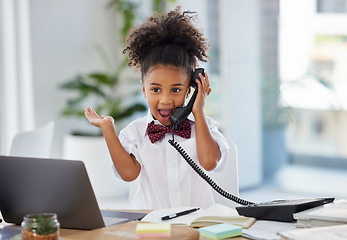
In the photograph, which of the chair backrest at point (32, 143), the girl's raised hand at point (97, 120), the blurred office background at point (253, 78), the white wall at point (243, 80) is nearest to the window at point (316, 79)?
the blurred office background at point (253, 78)

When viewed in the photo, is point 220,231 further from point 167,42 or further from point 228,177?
point 167,42

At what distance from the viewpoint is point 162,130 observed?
2121mm

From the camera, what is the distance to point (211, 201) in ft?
6.98

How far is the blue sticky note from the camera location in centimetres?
148

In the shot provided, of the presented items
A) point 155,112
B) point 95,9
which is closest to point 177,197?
point 155,112

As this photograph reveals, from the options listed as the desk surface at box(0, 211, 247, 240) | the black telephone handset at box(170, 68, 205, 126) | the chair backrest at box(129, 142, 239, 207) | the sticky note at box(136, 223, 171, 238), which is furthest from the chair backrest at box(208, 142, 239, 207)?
the sticky note at box(136, 223, 171, 238)

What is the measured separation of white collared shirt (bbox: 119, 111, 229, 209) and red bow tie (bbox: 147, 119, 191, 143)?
0.02 metres

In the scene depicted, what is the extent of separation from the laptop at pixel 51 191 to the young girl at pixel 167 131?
0.44 meters

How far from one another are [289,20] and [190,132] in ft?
8.68

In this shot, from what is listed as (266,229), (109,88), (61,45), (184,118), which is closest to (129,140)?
(184,118)

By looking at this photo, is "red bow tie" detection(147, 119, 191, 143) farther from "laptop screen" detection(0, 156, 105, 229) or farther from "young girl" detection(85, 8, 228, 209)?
"laptop screen" detection(0, 156, 105, 229)

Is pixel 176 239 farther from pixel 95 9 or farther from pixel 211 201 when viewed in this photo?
pixel 95 9

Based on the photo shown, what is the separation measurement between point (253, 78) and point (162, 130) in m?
2.67

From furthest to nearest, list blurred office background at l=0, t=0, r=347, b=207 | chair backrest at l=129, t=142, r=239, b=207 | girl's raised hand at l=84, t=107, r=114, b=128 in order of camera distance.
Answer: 1. blurred office background at l=0, t=0, r=347, b=207
2. chair backrest at l=129, t=142, r=239, b=207
3. girl's raised hand at l=84, t=107, r=114, b=128
